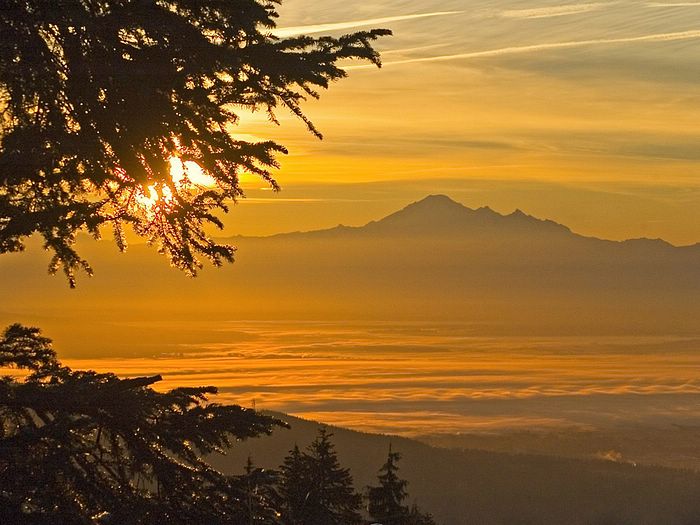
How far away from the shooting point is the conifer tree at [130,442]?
34.2 feet

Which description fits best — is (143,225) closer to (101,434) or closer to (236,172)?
(236,172)

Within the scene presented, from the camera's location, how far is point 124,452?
11.7 meters

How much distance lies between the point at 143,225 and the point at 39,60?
2.50m

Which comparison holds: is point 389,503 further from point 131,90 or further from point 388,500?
point 131,90

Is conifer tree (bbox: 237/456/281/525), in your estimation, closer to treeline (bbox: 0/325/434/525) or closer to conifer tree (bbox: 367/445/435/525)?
treeline (bbox: 0/325/434/525)

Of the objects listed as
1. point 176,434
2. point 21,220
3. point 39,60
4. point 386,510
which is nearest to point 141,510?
point 176,434

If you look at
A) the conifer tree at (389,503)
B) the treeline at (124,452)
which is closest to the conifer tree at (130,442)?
the treeline at (124,452)

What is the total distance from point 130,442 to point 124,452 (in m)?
0.47

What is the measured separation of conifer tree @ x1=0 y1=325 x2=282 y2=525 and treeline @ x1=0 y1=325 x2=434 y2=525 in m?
0.01

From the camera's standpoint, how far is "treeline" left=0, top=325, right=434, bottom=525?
32.6ft

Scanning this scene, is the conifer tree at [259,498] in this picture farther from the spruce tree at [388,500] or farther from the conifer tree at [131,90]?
the spruce tree at [388,500]

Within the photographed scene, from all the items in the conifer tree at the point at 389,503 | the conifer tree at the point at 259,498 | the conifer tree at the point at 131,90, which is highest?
the conifer tree at the point at 131,90

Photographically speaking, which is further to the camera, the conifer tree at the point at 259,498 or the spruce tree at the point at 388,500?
the spruce tree at the point at 388,500

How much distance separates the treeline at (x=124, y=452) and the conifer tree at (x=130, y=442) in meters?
0.01
